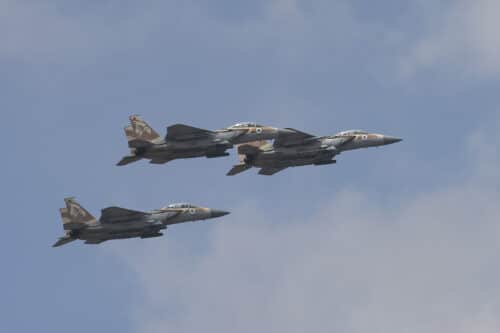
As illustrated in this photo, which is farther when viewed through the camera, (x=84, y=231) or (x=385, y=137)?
(x=385, y=137)

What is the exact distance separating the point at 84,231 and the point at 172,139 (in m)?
13.3

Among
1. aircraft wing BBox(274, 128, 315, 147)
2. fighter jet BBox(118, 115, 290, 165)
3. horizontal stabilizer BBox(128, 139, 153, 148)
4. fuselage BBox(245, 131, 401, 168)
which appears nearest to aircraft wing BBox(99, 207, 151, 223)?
fighter jet BBox(118, 115, 290, 165)

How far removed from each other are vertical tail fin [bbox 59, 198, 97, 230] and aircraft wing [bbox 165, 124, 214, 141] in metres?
11.7

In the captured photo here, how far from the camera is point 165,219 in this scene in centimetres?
17388

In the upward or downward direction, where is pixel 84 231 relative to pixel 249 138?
downward

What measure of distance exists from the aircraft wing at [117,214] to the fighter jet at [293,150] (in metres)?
13.1

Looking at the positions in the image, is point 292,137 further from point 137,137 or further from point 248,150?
point 137,137

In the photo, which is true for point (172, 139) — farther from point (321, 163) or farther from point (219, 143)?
point (321, 163)

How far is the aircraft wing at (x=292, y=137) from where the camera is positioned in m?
176

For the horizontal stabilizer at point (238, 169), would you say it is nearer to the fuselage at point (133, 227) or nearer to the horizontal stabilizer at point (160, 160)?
the fuselage at point (133, 227)

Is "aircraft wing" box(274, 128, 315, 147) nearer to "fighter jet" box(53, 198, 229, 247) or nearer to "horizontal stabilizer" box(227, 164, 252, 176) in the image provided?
"horizontal stabilizer" box(227, 164, 252, 176)

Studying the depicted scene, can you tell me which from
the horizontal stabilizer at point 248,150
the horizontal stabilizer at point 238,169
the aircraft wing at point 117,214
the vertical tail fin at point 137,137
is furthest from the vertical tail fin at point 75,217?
the horizontal stabilizer at point 248,150

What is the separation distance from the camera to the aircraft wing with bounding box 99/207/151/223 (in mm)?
170250

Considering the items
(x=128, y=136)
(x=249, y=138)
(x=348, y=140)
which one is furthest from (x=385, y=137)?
(x=128, y=136)
